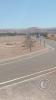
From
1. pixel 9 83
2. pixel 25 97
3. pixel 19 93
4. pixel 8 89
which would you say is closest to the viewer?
pixel 25 97

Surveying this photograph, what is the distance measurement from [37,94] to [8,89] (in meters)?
1.55

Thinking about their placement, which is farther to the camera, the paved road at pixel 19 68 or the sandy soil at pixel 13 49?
the sandy soil at pixel 13 49

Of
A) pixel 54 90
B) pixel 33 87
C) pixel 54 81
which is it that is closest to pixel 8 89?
pixel 33 87

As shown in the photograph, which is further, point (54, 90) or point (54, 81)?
point (54, 81)

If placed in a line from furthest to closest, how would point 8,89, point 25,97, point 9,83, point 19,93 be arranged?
point 9,83
point 8,89
point 19,93
point 25,97

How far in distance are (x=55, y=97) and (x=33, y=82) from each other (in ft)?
10.9

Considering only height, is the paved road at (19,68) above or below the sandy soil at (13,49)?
above

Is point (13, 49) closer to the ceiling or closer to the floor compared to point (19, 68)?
closer to the floor

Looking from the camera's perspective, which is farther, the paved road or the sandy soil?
the sandy soil

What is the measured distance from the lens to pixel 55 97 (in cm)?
984

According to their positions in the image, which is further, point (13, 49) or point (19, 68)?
point (13, 49)

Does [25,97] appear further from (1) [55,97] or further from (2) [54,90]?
(2) [54,90]

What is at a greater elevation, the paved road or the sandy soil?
the paved road

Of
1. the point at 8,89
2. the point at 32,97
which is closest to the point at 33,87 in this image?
the point at 8,89
